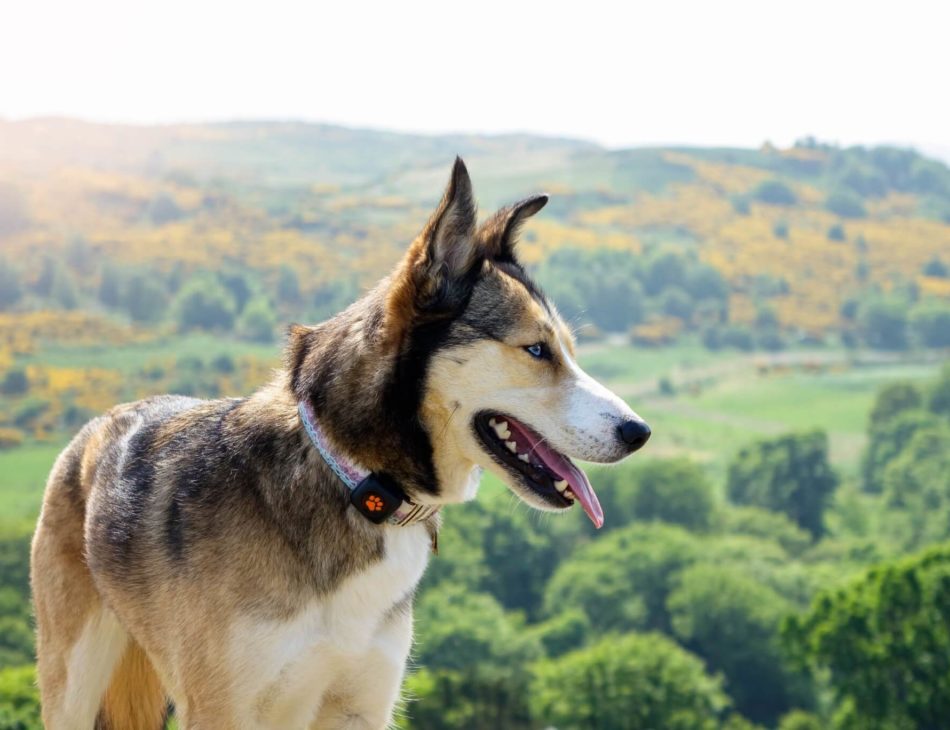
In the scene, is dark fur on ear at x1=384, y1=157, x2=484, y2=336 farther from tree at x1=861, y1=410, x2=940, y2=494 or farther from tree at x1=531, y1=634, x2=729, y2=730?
tree at x1=861, y1=410, x2=940, y2=494

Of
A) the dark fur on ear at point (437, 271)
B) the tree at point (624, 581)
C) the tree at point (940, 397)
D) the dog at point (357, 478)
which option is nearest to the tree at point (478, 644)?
the tree at point (624, 581)

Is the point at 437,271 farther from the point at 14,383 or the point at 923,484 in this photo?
the point at 14,383

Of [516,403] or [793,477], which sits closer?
[516,403]

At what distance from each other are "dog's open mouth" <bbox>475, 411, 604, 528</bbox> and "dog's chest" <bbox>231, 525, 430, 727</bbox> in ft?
2.68

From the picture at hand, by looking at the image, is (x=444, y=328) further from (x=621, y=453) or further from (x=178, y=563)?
(x=178, y=563)

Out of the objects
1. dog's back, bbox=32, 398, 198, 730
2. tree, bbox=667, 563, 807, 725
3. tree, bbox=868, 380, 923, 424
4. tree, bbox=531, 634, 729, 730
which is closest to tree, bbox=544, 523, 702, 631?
tree, bbox=667, 563, 807, 725

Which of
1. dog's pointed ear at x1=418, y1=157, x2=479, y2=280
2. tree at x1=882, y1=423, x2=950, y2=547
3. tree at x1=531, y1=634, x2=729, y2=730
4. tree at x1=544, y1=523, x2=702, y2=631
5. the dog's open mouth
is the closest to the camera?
dog's pointed ear at x1=418, y1=157, x2=479, y2=280

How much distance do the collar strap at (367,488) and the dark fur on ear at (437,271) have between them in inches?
30.3

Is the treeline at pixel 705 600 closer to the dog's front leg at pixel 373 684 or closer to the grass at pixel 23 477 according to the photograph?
the dog's front leg at pixel 373 684

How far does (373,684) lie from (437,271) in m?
2.53

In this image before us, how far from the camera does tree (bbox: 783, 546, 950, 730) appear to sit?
70312 millimetres

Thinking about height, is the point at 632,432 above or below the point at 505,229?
below

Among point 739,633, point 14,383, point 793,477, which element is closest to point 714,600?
point 739,633

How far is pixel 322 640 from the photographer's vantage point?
7.92 meters
